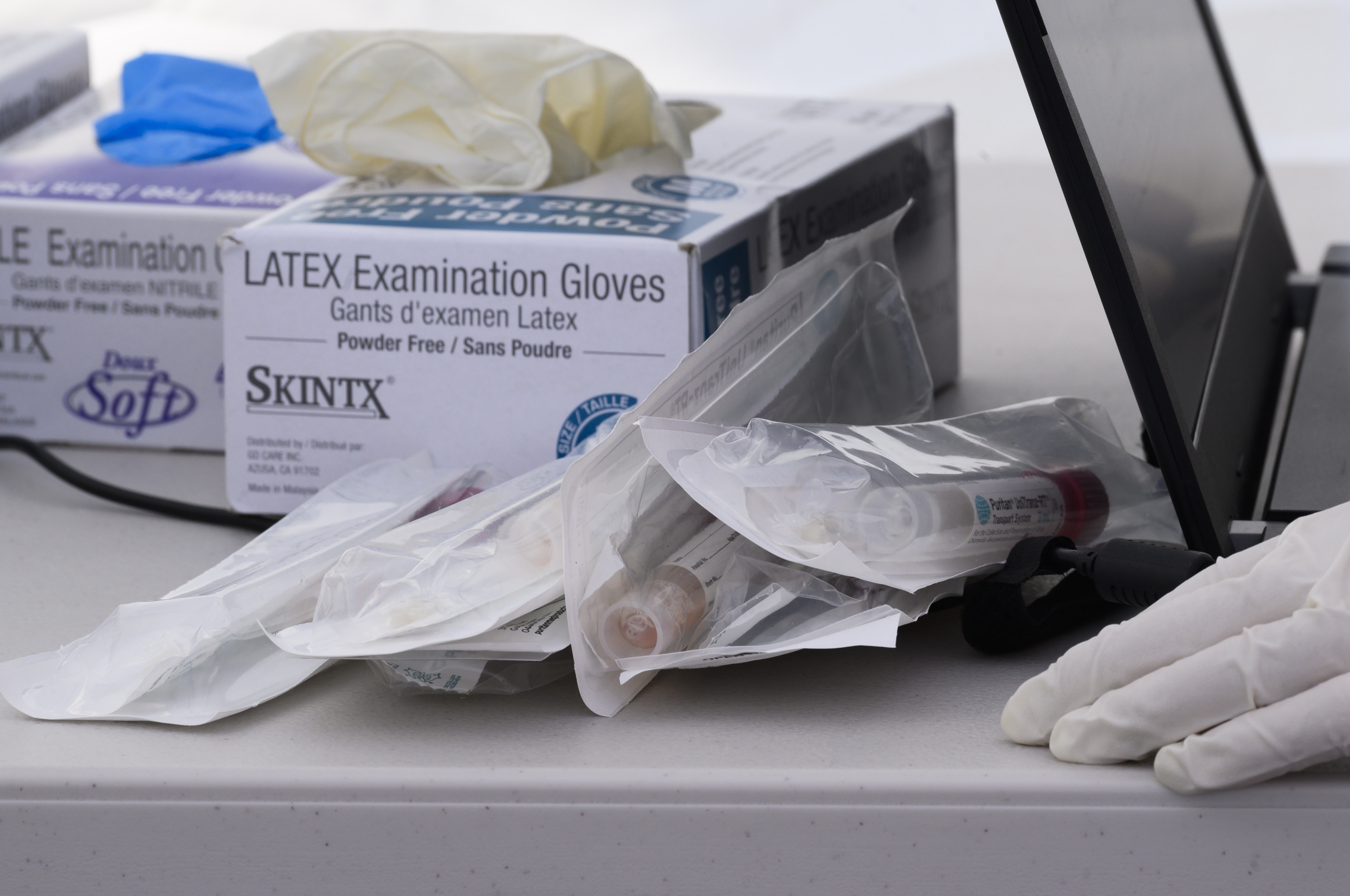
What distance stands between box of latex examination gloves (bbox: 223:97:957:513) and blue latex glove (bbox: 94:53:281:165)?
276 mm

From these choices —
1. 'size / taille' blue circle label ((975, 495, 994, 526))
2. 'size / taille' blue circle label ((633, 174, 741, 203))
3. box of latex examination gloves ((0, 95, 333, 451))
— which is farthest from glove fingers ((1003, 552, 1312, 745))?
box of latex examination gloves ((0, 95, 333, 451))

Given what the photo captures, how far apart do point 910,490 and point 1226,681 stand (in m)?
0.17

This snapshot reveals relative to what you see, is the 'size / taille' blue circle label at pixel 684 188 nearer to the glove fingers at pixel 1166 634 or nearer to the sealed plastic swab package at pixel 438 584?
the sealed plastic swab package at pixel 438 584

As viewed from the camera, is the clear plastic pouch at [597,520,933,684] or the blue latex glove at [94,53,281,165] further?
the blue latex glove at [94,53,281,165]

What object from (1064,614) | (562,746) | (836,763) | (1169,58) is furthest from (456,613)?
(1169,58)

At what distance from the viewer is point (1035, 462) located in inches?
26.7

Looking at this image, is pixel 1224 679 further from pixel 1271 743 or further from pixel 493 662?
pixel 493 662

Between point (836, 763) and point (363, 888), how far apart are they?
0.66 ft

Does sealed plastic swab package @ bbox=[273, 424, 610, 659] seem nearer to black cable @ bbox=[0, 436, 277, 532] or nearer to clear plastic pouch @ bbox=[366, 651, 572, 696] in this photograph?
clear plastic pouch @ bbox=[366, 651, 572, 696]

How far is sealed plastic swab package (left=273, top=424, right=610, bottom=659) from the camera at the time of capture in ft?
1.78

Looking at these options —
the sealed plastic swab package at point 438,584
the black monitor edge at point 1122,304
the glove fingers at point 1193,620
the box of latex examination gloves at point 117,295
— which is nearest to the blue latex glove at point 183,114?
the box of latex examination gloves at point 117,295

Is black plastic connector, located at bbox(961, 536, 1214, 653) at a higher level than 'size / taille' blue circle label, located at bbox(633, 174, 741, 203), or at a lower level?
lower

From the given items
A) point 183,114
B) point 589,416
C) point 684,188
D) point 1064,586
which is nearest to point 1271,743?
point 1064,586

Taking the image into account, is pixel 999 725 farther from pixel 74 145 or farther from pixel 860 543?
pixel 74 145
